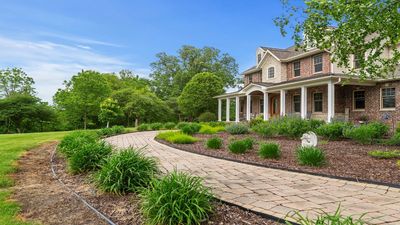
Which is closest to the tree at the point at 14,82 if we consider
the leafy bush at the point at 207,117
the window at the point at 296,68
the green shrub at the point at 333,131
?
the leafy bush at the point at 207,117

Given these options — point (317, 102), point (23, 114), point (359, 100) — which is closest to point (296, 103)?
point (317, 102)

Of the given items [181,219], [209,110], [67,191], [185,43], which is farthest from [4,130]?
[181,219]

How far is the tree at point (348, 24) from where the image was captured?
581 centimetres

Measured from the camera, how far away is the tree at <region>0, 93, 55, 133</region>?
1134 inches

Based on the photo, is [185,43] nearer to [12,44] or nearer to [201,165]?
[12,44]

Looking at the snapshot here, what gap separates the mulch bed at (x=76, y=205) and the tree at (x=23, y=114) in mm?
26972

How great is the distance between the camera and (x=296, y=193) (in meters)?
4.34

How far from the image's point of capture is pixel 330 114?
50.3 ft

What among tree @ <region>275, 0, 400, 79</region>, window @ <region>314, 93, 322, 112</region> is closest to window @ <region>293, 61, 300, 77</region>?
window @ <region>314, 93, 322, 112</region>

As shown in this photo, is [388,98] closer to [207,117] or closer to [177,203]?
[177,203]

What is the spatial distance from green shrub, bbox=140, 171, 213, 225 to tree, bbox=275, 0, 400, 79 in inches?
190

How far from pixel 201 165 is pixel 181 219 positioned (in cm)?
377

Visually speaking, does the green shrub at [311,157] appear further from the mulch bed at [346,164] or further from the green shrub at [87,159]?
the green shrub at [87,159]

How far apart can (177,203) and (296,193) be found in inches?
79.0
